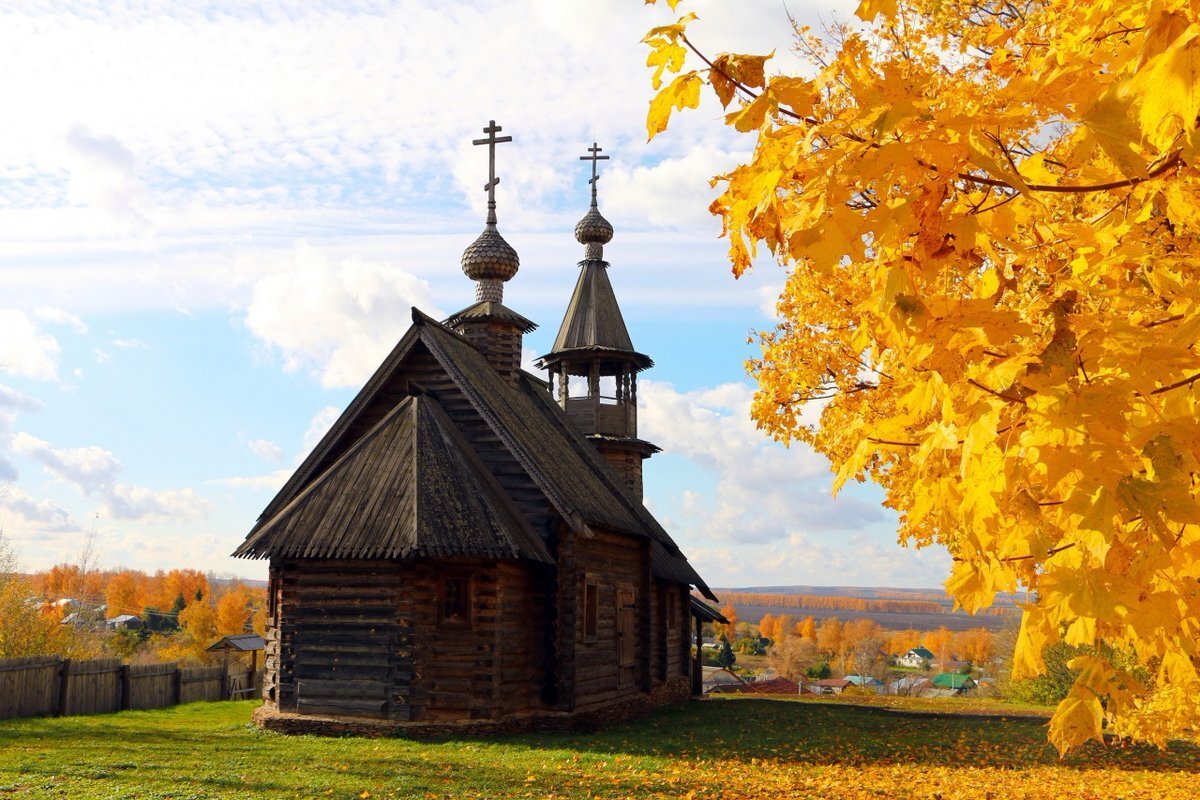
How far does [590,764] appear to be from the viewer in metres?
13.4

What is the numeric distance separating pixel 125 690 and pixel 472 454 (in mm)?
12020

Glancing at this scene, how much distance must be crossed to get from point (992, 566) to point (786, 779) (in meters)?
10.9

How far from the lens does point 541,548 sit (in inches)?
675

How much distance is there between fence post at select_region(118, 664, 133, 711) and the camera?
22469 millimetres

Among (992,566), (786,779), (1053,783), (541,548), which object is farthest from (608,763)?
(992,566)

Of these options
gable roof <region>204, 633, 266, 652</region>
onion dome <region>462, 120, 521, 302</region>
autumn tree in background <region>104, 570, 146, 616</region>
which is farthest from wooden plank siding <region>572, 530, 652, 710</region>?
autumn tree in background <region>104, 570, 146, 616</region>

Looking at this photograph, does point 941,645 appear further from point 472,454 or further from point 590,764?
point 590,764

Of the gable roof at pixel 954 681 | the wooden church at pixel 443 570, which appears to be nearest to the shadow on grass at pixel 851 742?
the wooden church at pixel 443 570

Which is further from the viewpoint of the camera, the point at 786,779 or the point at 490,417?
the point at 490,417

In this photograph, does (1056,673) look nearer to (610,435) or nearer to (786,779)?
(610,435)

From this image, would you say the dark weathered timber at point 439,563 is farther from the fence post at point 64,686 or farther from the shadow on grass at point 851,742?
the fence post at point 64,686

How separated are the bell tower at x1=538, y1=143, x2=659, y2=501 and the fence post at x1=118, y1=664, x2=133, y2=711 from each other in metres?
14.3

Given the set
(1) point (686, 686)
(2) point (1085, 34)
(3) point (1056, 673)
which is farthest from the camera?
(3) point (1056, 673)

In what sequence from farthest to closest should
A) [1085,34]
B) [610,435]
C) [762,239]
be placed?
[610,435], [1085,34], [762,239]
